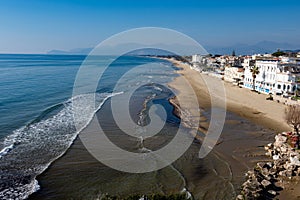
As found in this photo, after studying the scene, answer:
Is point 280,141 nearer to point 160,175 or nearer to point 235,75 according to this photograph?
point 160,175

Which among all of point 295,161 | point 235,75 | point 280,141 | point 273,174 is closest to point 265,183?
point 273,174

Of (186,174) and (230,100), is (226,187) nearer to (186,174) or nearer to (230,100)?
(186,174)

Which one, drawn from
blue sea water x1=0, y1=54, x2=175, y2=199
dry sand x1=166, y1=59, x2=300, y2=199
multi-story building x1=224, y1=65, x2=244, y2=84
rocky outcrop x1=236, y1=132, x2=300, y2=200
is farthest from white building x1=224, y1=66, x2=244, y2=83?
rocky outcrop x1=236, y1=132, x2=300, y2=200

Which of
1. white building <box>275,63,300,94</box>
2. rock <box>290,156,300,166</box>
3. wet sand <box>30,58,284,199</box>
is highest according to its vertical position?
white building <box>275,63,300,94</box>

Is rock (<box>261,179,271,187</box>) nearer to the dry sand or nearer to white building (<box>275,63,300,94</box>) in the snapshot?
the dry sand

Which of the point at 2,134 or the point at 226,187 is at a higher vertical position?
the point at 2,134

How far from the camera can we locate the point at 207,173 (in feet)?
48.2

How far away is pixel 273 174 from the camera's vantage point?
1402 cm

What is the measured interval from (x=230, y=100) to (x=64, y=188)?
31035 millimetres

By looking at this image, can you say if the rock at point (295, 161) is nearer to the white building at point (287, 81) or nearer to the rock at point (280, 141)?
the rock at point (280, 141)

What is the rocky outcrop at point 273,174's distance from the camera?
1180cm

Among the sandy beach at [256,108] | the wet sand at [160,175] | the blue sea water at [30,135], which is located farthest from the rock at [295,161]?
the blue sea water at [30,135]

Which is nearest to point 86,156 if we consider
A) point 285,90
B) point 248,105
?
point 248,105

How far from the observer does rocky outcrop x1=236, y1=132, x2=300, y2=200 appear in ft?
38.7
